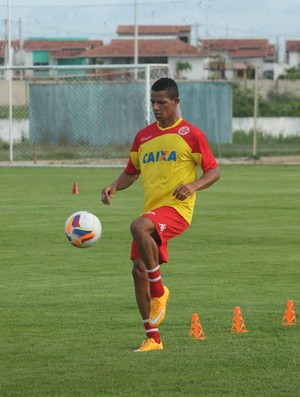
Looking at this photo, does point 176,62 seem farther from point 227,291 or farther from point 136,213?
point 227,291

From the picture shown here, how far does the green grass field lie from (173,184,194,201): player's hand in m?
1.13

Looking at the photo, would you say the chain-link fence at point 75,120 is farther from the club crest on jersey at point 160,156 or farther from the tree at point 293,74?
the club crest on jersey at point 160,156

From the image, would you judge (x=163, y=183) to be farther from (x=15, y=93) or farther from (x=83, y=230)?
(x=15, y=93)

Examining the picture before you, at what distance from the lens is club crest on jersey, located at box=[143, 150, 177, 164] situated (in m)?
9.50

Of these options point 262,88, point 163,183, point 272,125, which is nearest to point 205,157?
point 163,183

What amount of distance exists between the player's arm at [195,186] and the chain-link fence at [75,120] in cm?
3093

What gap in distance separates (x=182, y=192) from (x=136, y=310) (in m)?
2.30

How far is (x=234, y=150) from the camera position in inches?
1686

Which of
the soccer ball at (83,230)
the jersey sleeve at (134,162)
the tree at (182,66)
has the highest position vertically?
the jersey sleeve at (134,162)

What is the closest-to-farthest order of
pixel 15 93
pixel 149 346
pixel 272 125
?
pixel 149 346
pixel 272 125
pixel 15 93

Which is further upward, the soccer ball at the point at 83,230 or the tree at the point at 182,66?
the tree at the point at 182,66

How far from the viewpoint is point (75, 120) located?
44.0 metres

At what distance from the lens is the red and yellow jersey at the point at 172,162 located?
950 centimetres

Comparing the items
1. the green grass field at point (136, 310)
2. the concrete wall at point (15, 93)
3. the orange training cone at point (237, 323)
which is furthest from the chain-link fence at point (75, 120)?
the orange training cone at point (237, 323)
